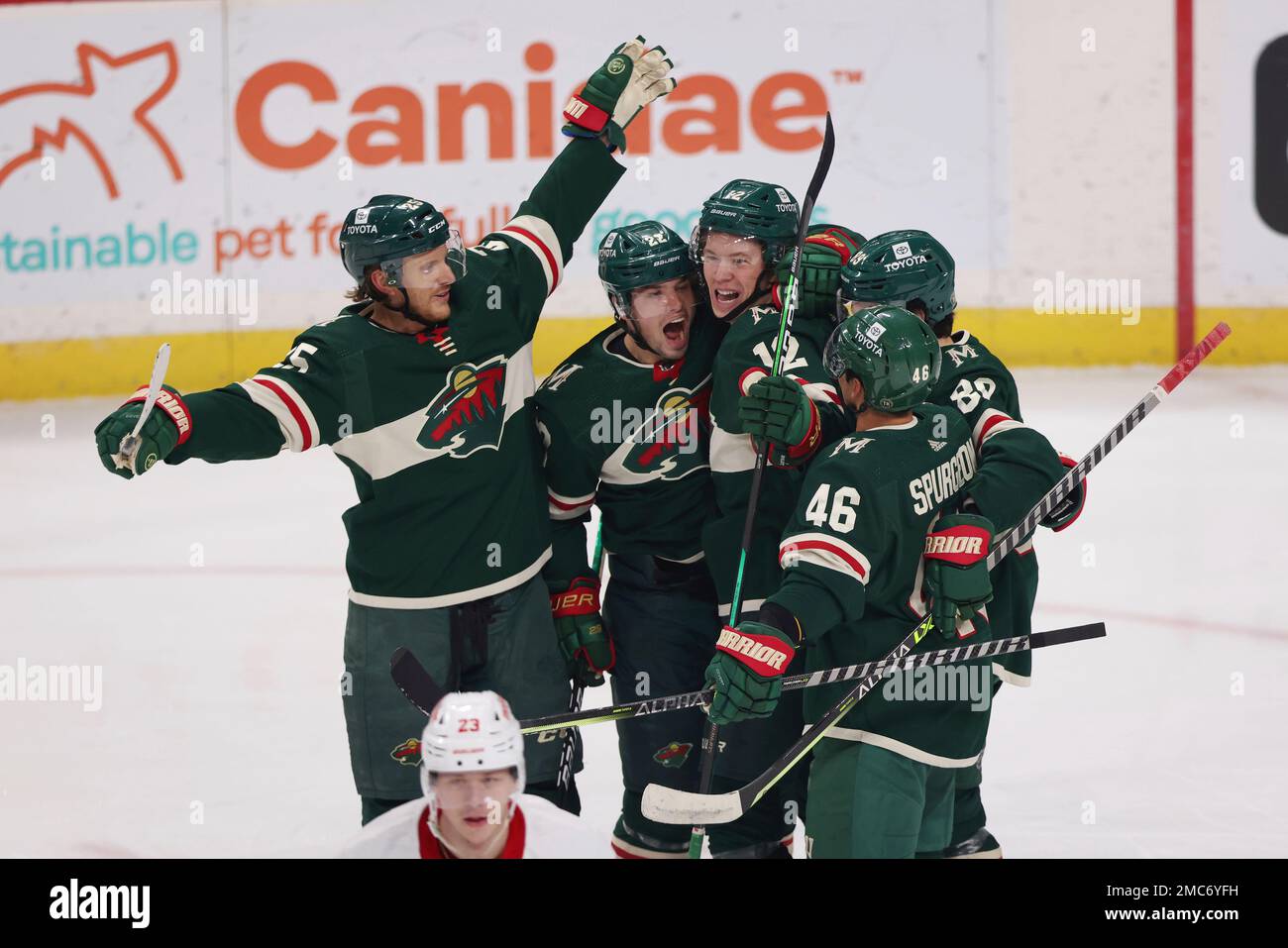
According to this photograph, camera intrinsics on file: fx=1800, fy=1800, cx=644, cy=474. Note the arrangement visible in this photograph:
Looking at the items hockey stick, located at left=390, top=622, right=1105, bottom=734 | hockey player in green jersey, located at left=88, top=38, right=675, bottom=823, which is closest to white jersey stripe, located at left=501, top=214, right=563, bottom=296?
hockey player in green jersey, located at left=88, top=38, right=675, bottom=823

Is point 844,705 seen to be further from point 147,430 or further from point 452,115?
point 452,115

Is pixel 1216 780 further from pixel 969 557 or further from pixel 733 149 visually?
pixel 733 149

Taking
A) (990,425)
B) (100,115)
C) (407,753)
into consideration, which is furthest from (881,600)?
(100,115)

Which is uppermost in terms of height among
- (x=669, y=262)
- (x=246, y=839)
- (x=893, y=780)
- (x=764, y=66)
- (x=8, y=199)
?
(x=764, y=66)

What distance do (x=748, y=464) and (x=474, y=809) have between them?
111cm

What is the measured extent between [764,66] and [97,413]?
4013mm

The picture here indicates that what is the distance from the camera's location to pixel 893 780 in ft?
9.43

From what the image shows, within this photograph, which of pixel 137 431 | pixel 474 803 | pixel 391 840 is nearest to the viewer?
pixel 474 803

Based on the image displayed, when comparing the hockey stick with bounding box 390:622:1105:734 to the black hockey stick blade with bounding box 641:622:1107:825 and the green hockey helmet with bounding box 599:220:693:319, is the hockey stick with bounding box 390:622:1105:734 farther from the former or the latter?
the green hockey helmet with bounding box 599:220:693:319

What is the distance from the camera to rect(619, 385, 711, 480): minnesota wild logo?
3.44 m

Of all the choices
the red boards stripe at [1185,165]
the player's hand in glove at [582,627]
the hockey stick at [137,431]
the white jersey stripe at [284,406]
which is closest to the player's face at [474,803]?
the hockey stick at [137,431]

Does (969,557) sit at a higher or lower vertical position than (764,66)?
lower

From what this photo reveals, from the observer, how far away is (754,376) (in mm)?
3189
